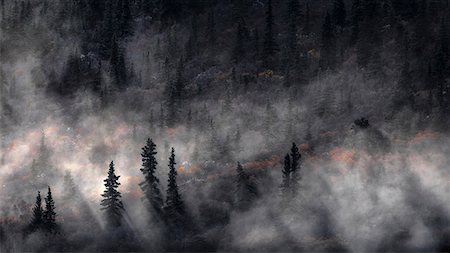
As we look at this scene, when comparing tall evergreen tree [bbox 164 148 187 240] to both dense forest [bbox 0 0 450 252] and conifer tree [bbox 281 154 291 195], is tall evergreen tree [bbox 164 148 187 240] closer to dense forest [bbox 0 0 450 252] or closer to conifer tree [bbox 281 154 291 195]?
dense forest [bbox 0 0 450 252]

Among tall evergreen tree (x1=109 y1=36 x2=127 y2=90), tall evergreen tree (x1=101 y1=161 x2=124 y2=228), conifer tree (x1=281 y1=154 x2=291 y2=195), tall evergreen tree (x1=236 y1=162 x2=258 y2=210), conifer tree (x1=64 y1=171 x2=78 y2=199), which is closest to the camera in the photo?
conifer tree (x1=281 y1=154 x2=291 y2=195)

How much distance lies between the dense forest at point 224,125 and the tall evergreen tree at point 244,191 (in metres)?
0.27

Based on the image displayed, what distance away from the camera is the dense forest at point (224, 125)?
9231 centimetres

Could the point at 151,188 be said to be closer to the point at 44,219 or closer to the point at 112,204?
the point at 112,204

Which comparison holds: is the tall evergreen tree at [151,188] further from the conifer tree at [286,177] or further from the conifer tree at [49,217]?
the conifer tree at [286,177]

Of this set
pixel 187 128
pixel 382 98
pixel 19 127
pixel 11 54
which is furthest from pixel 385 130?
pixel 11 54

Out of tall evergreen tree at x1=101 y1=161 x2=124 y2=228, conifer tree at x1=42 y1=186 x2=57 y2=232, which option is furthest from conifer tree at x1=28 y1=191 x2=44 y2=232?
tall evergreen tree at x1=101 y1=161 x2=124 y2=228

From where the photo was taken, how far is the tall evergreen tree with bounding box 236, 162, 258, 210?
96.0 m

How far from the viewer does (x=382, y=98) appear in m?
112

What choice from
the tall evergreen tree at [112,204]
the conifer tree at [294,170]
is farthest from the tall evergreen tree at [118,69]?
the conifer tree at [294,170]

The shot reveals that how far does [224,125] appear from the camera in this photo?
117938mm

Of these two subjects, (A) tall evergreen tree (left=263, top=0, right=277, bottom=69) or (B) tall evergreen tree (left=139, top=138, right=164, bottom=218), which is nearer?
(B) tall evergreen tree (left=139, top=138, right=164, bottom=218)

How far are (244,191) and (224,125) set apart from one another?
75.3ft

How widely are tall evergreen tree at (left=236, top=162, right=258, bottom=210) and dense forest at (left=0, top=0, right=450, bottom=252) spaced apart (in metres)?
0.27
